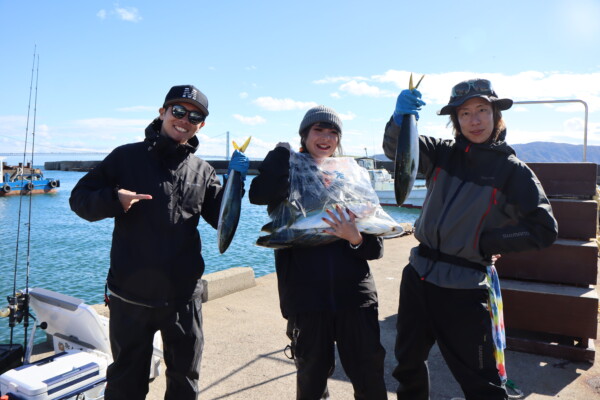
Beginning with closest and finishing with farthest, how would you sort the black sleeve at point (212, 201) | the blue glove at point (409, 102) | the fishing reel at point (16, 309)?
the blue glove at point (409, 102) → the black sleeve at point (212, 201) → the fishing reel at point (16, 309)

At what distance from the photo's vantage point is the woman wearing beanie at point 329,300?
2418 millimetres

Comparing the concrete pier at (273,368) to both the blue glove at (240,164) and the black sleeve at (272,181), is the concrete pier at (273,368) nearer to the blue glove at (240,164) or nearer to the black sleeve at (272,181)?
the black sleeve at (272,181)

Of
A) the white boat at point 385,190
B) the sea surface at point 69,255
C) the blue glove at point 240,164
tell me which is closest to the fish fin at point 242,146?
the blue glove at point 240,164

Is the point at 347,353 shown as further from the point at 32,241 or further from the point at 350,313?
the point at 32,241

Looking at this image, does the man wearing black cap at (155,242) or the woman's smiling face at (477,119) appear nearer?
the man wearing black cap at (155,242)

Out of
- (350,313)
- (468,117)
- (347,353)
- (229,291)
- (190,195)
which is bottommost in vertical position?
(229,291)

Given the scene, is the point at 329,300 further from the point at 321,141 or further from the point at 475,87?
the point at 475,87

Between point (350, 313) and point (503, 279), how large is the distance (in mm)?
3001

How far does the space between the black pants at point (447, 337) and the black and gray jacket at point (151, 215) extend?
1.43 m

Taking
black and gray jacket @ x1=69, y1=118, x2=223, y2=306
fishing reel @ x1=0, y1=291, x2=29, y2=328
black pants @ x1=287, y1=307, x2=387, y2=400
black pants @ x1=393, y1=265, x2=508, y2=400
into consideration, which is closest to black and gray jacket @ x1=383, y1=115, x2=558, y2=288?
black pants @ x1=393, y1=265, x2=508, y2=400

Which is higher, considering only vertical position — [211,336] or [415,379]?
[415,379]

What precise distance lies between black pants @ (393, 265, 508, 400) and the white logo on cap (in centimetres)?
186

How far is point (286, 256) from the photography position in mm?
2551

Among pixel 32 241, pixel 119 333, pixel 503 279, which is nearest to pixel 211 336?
pixel 119 333
